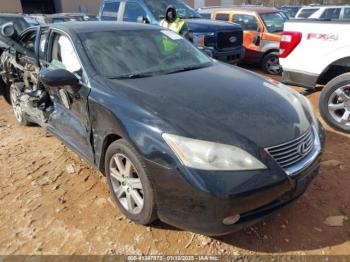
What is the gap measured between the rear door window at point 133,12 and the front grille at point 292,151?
6.37 metres

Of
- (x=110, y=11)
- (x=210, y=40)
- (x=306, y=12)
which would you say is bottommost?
(x=210, y=40)

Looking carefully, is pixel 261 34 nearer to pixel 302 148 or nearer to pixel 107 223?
pixel 302 148

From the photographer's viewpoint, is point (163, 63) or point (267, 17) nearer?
point (163, 63)

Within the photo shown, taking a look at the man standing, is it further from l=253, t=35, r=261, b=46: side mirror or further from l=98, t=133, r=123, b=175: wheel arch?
l=98, t=133, r=123, b=175: wheel arch

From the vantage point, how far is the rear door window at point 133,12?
26.5 ft

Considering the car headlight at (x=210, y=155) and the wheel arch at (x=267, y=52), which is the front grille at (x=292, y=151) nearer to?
the car headlight at (x=210, y=155)

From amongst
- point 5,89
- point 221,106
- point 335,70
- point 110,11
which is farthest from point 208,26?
point 221,106

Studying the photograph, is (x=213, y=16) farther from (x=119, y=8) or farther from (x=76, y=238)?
(x=76, y=238)

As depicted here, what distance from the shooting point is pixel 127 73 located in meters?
3.11

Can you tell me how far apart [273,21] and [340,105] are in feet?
16.5

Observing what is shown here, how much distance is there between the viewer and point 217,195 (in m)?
2.12

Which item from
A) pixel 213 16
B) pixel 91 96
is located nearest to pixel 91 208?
pixel 91 96

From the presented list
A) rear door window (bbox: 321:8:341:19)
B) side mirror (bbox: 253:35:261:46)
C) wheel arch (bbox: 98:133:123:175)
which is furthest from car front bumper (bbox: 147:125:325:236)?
rear door window (bbox: 321:8:341:19)

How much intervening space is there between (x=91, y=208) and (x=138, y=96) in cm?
119
